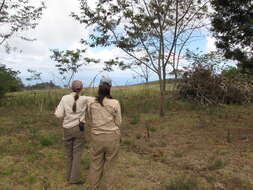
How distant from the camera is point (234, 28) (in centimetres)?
617

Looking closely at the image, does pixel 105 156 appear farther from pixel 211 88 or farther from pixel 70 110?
pixel 211 88

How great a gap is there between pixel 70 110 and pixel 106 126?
744 mm

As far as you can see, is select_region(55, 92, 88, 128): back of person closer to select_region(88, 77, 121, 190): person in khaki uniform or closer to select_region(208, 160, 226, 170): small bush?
select_region(88, 77, 121, 190): person in khaki uniform

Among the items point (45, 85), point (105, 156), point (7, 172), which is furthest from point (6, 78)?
point (105, 156)

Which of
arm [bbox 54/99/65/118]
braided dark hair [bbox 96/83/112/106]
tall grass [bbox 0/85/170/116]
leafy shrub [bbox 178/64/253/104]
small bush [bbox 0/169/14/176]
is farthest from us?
leafy shrub [bbox 178/64/253/104]

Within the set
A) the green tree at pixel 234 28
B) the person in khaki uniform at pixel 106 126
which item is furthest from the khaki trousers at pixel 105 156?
the green tree at pixel 234 28

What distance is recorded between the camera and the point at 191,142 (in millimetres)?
6559

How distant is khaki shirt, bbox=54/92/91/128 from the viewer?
389cm

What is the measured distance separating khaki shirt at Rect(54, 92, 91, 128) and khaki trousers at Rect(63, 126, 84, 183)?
0.35ft

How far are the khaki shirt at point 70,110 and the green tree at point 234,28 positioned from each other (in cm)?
399

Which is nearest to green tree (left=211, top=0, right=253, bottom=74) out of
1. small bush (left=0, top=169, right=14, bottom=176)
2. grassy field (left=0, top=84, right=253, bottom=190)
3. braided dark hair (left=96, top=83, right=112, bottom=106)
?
grassy field (left=0, top=84, right=253, bottom=190)

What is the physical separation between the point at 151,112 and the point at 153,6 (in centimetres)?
430

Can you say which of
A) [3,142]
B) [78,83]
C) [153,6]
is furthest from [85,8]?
[78,83]

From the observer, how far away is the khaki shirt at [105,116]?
136 inches
